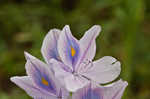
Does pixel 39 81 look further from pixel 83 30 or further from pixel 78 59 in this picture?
pixel 83 30

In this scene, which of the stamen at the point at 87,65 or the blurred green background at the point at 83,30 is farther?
the blurred green background at the point at 83,30

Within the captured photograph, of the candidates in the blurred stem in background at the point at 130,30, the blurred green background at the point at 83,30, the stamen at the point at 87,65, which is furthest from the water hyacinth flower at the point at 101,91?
the blurred stem in background at the point at 130,30

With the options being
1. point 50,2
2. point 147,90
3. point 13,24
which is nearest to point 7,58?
point 13,24

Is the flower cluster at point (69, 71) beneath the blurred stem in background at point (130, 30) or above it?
above

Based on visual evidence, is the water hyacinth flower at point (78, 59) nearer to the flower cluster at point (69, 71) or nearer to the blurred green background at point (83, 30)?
the flower cluster at point (69, 71)

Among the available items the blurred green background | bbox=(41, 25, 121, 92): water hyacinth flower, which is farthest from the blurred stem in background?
bbox=(41, 25, 121, 92): water hyacinth flower

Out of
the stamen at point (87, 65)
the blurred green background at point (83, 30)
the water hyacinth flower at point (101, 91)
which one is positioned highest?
the stamen at point (87, 65)

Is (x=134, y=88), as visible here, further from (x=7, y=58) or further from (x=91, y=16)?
(x=7, y=58)

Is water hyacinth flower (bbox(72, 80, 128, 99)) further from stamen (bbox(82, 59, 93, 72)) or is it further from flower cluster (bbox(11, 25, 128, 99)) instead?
stamen (bbox(82, 59, 93, 72))
